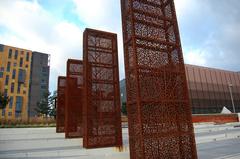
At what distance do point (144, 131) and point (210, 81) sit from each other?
28.2 m

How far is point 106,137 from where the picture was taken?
6.31 metres

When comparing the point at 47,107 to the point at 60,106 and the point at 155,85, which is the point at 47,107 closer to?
the point at 60,106

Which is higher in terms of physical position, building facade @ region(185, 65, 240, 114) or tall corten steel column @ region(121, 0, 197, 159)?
building facade @ region(185, 65, 240, 114)

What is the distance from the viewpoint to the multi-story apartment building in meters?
30.5

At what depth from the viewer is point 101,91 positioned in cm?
669

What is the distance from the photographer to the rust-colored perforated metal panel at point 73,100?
8320 mm

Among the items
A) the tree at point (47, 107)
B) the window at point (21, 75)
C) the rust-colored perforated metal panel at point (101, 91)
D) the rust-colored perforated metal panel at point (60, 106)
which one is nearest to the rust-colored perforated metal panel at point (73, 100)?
the rust-colored perforated metal panel at point (60, 106)

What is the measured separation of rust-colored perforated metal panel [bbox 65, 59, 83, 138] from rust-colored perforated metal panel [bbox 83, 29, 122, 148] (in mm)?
2218

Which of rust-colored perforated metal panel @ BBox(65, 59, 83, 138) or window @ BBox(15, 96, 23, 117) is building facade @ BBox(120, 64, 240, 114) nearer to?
window @ BBox(15, 96, 23, 117)

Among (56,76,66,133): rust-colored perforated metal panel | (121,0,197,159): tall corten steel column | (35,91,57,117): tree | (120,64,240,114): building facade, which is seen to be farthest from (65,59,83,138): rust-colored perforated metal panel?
(120,64,240,114): building facade

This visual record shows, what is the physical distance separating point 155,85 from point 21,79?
32.6 m

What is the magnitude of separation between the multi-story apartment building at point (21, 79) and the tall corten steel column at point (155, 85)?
3008cm

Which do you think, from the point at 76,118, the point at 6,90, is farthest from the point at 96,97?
the point at 6,90

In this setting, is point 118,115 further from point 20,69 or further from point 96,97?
point 20,69
